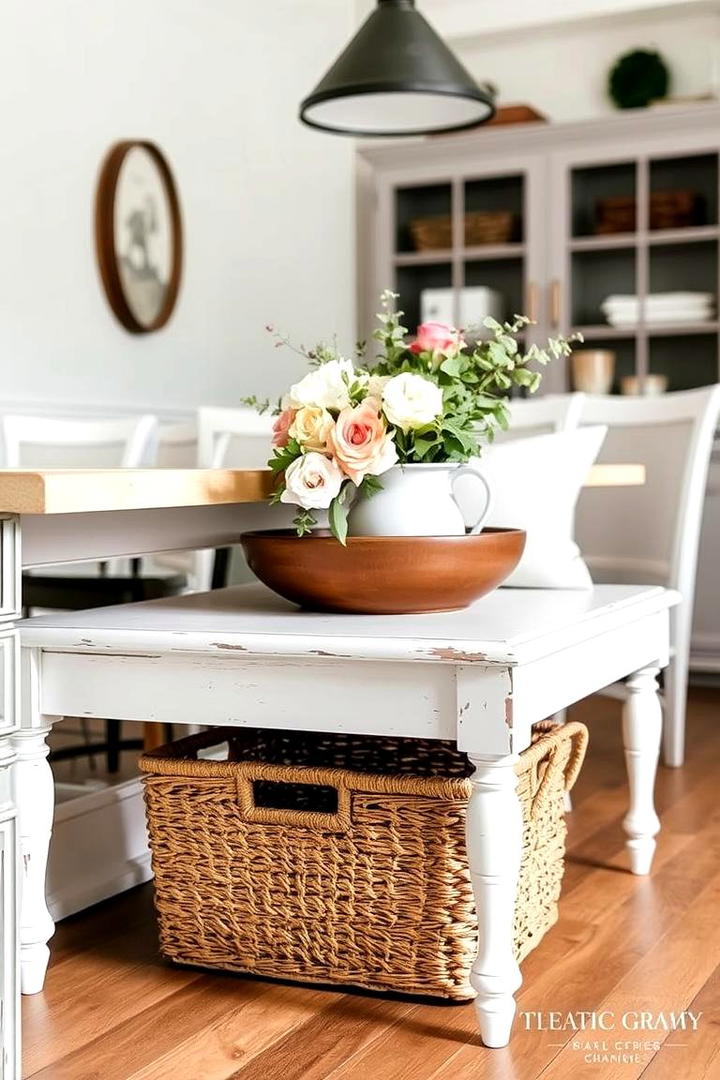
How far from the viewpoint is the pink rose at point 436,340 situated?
189cm

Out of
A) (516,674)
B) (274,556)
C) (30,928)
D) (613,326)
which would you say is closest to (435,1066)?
(516,674)

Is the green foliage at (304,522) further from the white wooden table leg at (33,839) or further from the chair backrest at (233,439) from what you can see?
the chair backrest at (233,439)

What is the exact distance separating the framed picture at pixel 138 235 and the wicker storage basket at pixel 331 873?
104 inches

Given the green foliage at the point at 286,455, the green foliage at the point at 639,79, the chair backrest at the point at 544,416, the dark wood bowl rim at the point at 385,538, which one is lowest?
the dark wood bowl rim at the point at 385,538

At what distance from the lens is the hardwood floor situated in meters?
1.54

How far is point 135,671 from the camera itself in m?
1.70

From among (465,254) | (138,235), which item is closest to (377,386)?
(138,235)

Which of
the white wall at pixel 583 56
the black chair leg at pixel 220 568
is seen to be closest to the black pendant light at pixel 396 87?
the black chair leg at pixel 220 568

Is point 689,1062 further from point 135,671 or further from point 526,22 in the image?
point 526,22

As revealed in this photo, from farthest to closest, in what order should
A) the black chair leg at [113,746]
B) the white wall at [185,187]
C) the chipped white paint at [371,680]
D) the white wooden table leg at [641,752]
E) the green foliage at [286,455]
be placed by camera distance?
the white wall at [185,187], the black chair leg at [113,746], the white wooden table leg at [641,752], the green foliage at [286,455], the chipped white paint at [371,680]

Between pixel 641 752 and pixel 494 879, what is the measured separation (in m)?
0.78

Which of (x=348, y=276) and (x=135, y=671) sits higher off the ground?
(x=348, y=276)

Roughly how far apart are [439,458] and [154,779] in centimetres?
60

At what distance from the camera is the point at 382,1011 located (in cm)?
171
